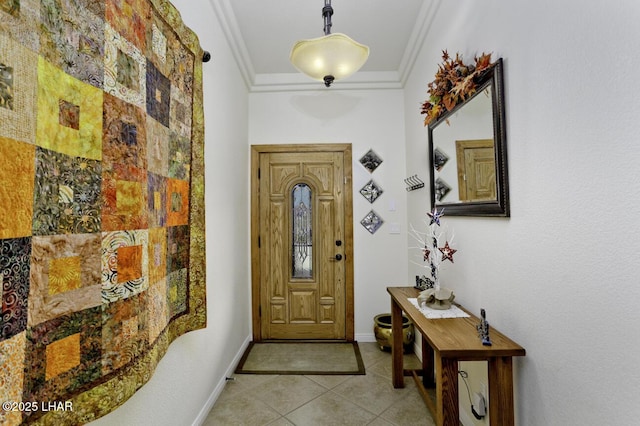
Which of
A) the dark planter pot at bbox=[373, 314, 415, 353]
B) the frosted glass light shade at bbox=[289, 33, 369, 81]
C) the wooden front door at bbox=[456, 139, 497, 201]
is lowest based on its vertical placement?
the dark planter pot at bbox=[373, 314, 415, 353]

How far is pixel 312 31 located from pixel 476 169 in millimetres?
1912

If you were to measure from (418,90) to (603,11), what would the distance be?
6.35 ft

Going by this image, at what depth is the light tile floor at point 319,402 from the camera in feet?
6.38

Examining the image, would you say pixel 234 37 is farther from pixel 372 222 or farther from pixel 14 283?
pixel 14 283

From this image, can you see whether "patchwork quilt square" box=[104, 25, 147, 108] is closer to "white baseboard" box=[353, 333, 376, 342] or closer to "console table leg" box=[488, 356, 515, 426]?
"console table leg" box=[488, 356, 515, 426]

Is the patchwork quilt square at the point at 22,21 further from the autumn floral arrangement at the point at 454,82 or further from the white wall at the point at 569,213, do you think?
the autumn floral arrangement at the point at 454,82

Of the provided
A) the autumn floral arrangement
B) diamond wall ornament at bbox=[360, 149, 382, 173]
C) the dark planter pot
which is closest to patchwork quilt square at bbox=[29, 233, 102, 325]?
the autumn floral arrangement

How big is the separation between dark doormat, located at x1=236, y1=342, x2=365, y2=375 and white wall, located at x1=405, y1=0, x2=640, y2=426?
160 cm

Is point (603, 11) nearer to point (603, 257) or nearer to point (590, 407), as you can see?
point (603, 257)

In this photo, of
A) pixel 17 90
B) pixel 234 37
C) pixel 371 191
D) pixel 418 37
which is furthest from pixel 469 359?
pixel 234 37

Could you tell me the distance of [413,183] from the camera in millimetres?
2863

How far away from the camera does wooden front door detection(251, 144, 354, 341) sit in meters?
3.26

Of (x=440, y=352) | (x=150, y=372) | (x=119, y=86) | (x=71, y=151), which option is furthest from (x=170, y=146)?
(x=440, y=352)

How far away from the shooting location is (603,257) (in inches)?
34.7
